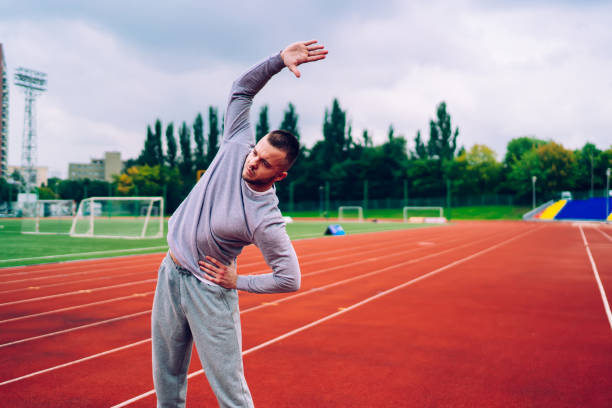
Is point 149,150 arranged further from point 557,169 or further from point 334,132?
point 557,169

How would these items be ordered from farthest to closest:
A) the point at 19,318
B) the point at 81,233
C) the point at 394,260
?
the point at 81,233, the point at 394,260, the point at 19,318

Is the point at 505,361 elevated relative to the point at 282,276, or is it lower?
lower

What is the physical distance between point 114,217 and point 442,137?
56445 millimetres

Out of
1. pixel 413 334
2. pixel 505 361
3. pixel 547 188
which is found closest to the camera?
pixel 505 361

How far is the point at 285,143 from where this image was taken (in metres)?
1.89

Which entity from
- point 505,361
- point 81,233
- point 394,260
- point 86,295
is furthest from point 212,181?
point 81,233

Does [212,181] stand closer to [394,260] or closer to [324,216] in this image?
[394,260]

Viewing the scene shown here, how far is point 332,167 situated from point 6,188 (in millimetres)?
43419

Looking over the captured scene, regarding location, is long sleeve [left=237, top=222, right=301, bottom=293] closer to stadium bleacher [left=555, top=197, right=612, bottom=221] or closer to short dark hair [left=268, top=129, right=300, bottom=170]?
short dark hair [left=268, top=129, right=300, bottom=170]

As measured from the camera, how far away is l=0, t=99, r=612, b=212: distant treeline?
6274cm

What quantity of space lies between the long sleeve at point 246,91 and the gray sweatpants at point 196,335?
704 millimetres

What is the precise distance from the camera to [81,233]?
21.0 m

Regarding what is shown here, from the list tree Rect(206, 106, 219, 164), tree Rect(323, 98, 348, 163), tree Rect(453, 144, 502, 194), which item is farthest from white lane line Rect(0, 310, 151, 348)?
tree Rect(323, 98, 348, 163)

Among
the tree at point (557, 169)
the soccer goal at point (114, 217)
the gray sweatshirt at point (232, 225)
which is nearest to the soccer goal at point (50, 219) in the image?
the soccer goal at point (114, 217)
